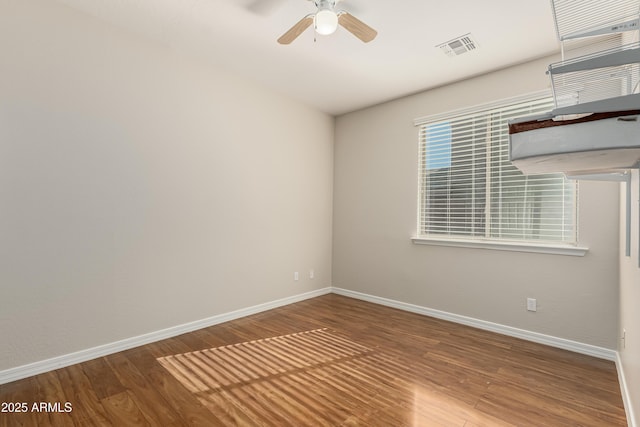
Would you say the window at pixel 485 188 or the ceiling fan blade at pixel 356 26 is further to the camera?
the window at pixel 485 188

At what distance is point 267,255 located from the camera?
12.1 feet

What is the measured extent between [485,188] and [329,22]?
2.35 meters

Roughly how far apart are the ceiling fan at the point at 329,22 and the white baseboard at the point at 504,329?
2.91 metres

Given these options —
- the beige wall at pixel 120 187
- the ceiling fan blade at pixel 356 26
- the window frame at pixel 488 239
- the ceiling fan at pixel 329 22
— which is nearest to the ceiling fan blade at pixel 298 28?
the ceiling fan at pixel 329 22

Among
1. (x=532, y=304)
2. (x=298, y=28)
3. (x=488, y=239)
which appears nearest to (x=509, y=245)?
(x=488, y=239)

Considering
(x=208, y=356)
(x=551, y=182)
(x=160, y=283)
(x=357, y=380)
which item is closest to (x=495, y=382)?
(x=357, y=380)

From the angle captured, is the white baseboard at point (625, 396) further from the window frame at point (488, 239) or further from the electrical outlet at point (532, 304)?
the window frame at point (488, 239)

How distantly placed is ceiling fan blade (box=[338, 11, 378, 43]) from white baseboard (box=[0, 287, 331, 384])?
9.64 ft

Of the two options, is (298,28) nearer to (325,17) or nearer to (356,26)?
(325,17)

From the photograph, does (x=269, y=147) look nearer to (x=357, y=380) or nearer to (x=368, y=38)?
(x=368, y=38)

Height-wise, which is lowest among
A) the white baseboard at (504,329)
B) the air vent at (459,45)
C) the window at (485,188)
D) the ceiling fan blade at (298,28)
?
the white baseboard at (504,329)

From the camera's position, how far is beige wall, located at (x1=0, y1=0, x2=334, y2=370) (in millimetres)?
2107

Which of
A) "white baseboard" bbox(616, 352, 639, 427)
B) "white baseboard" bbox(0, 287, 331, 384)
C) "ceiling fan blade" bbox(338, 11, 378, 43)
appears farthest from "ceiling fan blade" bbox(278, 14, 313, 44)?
"white baseboard" bbox(616, 352, 639, 427)

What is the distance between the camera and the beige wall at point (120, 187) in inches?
83.0
